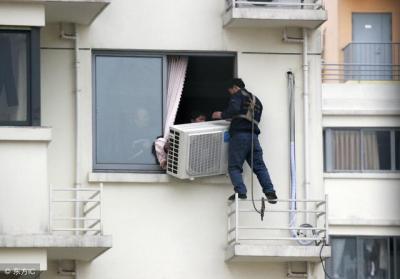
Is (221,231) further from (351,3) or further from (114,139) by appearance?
(351,3)

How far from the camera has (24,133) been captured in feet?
94.3

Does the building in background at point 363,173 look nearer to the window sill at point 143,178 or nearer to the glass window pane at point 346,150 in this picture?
the glass window pane at point 346,150

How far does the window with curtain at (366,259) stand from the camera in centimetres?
3331

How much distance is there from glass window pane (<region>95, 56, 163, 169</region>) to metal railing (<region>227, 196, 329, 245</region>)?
1.49 m

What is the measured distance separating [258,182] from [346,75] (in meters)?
9.15

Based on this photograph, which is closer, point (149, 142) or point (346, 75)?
point (149, 142)

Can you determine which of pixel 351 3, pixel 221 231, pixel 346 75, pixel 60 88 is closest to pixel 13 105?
pixel 60 88

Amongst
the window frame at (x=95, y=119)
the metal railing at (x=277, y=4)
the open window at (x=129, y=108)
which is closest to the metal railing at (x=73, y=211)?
the window frame at (x=95, y=119)

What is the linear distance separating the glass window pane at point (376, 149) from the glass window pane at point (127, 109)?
5264mm

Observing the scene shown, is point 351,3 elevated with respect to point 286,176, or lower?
elevated

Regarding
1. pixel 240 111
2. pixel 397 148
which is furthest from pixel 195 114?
pixel 397 148

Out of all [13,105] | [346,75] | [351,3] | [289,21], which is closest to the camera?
[13,105]

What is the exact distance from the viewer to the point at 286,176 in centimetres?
3123

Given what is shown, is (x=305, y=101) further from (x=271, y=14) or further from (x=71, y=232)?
(x=71, y=232)
